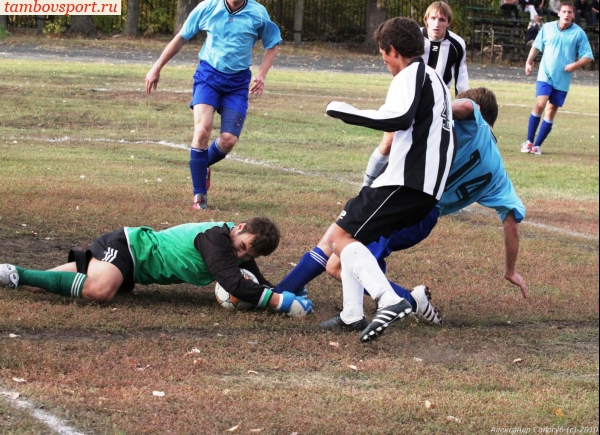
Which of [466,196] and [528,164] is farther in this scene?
[528,164]

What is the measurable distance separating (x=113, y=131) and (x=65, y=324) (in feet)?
27.6

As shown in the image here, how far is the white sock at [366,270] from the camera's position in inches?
208

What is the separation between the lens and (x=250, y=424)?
416 centimetres

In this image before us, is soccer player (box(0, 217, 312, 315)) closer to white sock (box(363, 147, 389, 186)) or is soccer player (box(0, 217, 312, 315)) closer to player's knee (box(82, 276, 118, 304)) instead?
player's knee (box(82, 276, 118, 304))

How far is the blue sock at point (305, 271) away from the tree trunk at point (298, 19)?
30639 mm

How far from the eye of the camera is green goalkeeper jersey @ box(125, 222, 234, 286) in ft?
19.2

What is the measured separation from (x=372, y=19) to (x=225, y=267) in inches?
1212

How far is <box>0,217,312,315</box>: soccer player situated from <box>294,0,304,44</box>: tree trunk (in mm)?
30773

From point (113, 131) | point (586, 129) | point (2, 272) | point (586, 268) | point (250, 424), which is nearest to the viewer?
point (250, 424)

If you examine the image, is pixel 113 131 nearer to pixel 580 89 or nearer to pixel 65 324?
pixel 65 324

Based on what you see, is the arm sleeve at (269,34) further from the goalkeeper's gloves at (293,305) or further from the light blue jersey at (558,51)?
the light blue jersey at (558,51)

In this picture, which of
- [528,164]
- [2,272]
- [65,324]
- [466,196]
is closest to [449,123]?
[466,196]

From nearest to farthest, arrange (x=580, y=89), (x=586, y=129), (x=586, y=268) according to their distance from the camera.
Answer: (x=586, y=268)
(x=586, y=129)
(x=580, y=89)

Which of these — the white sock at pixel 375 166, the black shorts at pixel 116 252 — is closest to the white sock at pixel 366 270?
the white sock at pixel 375 166
